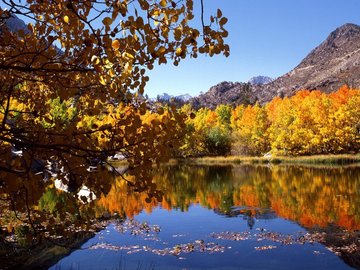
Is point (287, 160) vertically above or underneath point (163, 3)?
underneath

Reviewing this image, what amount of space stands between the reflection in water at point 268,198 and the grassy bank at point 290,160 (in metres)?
16.3

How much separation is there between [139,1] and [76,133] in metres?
1.63

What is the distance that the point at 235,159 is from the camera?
6862cm

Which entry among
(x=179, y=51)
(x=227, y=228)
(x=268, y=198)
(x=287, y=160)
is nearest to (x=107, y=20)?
(x=179, y=51)

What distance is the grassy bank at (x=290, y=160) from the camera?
188 feet

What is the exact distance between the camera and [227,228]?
20.3 metres

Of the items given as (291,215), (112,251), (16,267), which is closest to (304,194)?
(291,215)

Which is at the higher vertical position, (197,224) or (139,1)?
(139,1)

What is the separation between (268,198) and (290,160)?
35.5m

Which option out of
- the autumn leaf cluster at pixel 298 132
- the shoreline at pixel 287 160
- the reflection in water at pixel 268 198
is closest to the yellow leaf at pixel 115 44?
the reflection in water at pixel 268 198

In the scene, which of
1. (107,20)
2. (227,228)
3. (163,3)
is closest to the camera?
(107,20)

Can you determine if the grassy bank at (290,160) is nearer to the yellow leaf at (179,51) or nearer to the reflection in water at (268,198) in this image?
the reflection in water at (268,198)

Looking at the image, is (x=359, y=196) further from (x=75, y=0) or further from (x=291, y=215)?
(x=75, y=0)

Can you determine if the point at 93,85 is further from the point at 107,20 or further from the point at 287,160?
the point at 287,160
